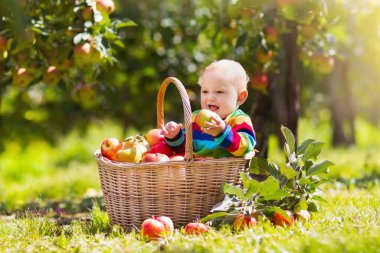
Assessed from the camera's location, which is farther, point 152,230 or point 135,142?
point 135,142

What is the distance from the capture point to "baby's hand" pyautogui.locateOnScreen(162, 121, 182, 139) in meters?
2.97

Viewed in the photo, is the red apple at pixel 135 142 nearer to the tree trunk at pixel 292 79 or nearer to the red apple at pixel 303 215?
the red apple at pixel 303 215

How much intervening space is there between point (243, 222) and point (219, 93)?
671 mm

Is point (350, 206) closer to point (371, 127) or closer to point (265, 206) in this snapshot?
point (265, 206)

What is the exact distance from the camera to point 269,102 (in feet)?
13.7

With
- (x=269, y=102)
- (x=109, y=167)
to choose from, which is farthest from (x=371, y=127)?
(x=109, y=167)

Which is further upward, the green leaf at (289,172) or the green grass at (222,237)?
the green leaf at (289,172)

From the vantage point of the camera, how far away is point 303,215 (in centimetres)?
292

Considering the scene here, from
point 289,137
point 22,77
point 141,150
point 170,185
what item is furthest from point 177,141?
point 22,77

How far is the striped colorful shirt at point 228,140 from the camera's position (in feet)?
8.91

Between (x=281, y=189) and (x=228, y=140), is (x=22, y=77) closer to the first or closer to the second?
(x=228, y=140)

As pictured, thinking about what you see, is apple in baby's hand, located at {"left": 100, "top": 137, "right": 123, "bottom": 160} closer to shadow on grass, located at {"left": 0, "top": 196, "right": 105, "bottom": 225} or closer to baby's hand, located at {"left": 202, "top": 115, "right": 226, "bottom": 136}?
shadow on grass, located at {"left": 0, "top": 196, "right": 105, "bottom": 225}

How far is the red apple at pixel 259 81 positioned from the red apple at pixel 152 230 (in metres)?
1.60

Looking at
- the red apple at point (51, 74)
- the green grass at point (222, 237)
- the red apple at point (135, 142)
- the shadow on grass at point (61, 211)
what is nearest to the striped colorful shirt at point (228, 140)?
the red apple at point (135, 142)
